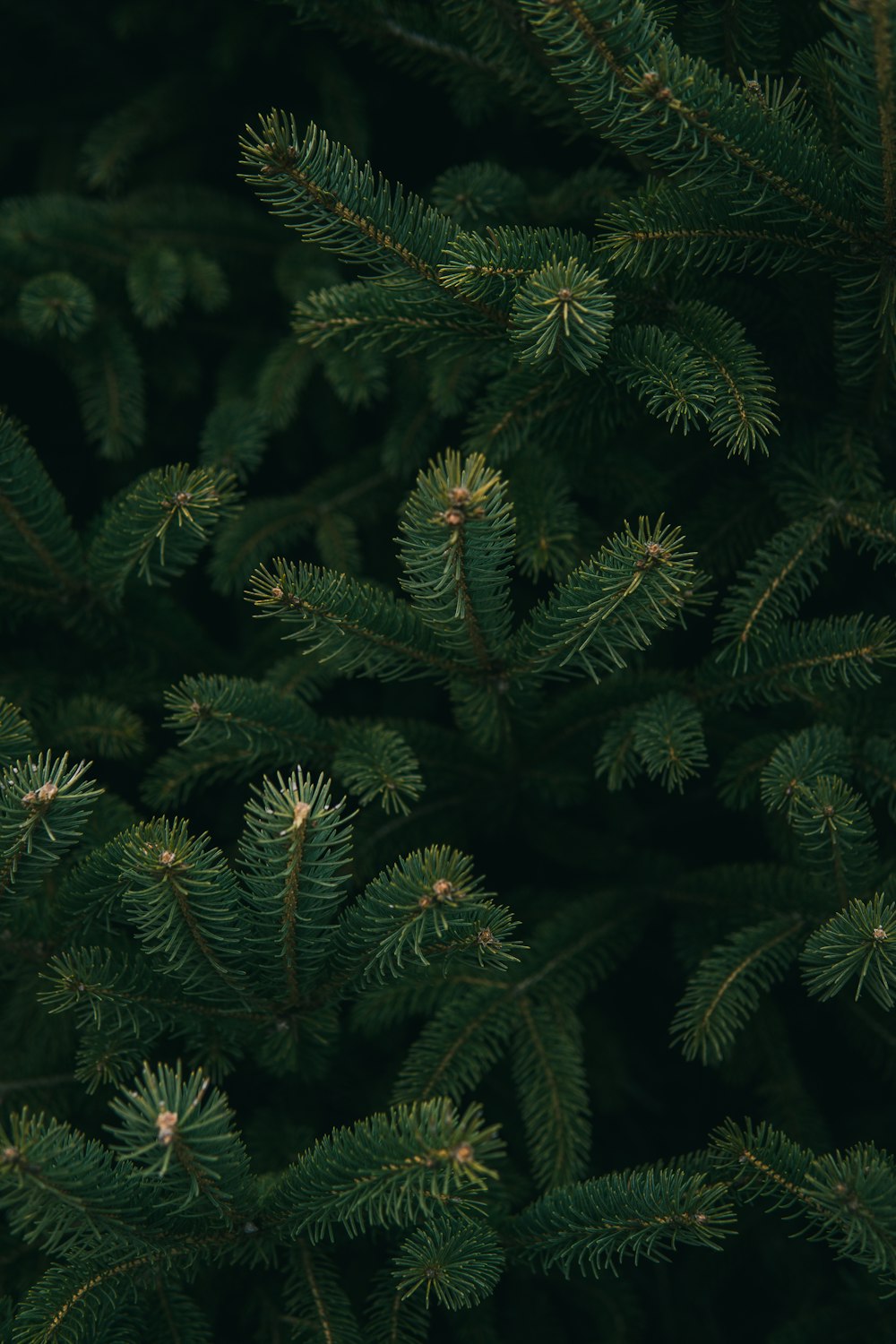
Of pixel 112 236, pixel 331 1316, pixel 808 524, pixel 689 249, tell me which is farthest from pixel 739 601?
pixel 112 236

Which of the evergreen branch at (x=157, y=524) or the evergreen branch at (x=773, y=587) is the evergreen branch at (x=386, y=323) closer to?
the evergreen branch at (x=157, y=524)

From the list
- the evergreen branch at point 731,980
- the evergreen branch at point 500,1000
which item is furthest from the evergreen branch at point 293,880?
the evergreen branch at point 731,980

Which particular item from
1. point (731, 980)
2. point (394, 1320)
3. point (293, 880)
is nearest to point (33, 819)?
point (293, 880)

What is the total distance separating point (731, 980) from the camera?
1460mm

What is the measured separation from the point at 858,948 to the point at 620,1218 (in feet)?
1.41

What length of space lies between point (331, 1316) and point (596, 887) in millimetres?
797

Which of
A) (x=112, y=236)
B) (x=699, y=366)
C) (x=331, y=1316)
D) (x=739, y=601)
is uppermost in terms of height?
(x=699, y=366)

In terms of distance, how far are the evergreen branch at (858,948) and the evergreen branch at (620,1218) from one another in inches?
11.3

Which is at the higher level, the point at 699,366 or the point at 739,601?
the point at 699,366

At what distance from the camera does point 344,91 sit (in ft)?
6.70

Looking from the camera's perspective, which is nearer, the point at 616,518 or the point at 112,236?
the point at 616,518

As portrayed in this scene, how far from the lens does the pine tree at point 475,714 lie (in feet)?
3.96

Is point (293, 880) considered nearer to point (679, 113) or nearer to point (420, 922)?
point (420, 922)

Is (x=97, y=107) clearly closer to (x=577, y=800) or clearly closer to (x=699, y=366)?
(x=699, y=366)
